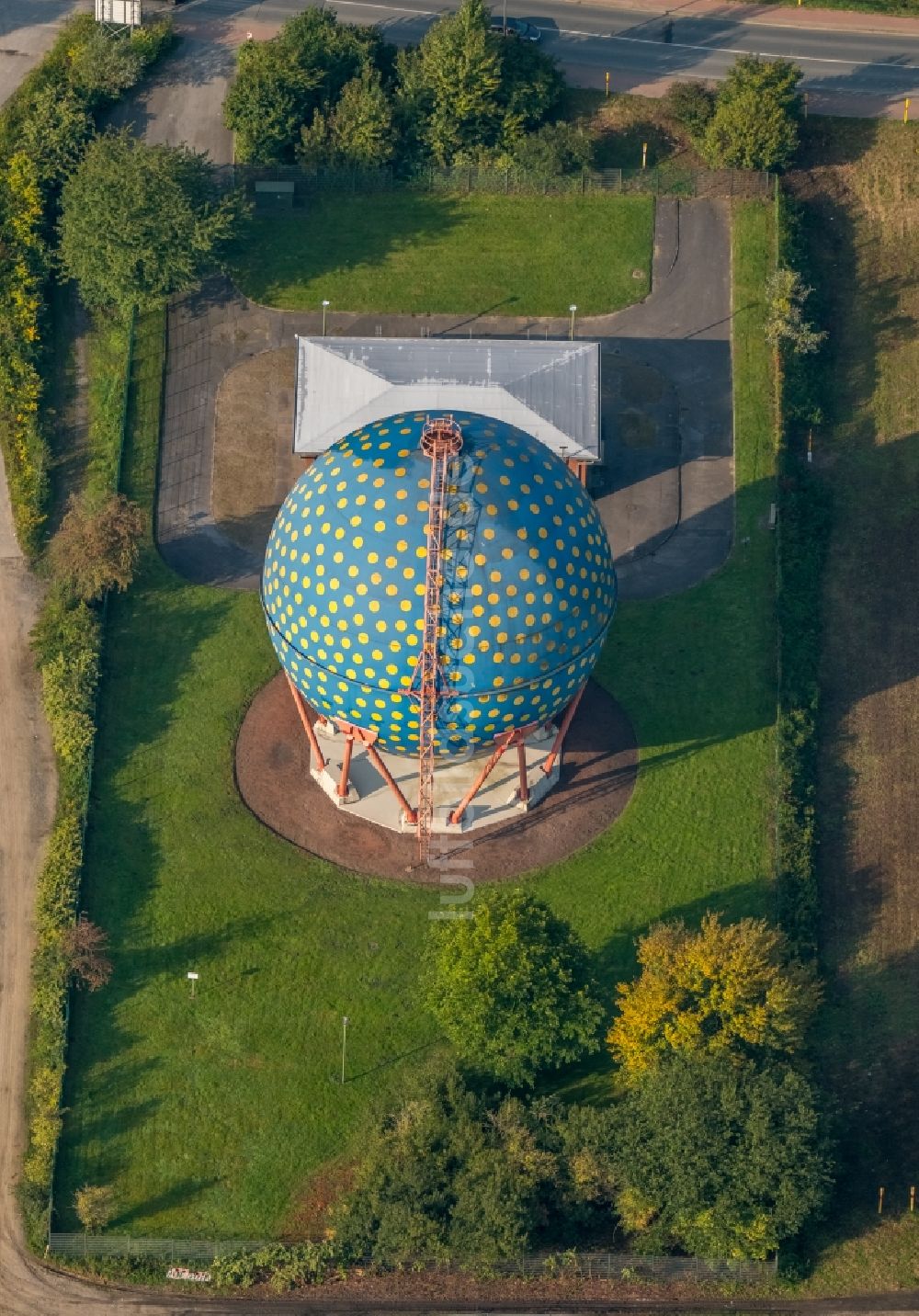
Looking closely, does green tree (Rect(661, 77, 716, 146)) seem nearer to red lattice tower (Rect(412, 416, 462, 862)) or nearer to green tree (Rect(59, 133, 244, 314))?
green tree (Rect(59, 133, 244, 314))

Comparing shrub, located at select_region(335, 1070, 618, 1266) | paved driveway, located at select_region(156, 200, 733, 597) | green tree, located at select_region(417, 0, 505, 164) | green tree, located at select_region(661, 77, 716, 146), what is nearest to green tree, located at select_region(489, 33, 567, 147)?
green tree, located at select_region(417, 0, 505, 164)

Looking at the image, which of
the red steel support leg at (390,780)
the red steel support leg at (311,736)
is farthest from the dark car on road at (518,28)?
the red steel support leg at (390,780)

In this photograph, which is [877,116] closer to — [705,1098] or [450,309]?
[450,309]

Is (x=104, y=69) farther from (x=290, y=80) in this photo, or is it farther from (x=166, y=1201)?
(x=166, y=1201)

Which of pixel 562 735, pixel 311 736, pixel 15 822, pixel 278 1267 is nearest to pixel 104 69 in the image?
pixel 311 736

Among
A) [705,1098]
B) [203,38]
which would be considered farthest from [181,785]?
[203,38]

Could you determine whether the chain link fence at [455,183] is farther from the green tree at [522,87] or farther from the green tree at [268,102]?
the green tree at [522,87]
